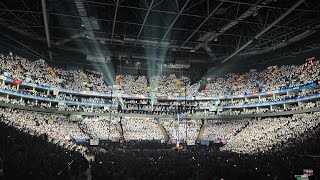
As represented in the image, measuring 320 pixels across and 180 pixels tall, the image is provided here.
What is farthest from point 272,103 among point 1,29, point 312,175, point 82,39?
point 1,29

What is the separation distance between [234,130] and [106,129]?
72.4 feet

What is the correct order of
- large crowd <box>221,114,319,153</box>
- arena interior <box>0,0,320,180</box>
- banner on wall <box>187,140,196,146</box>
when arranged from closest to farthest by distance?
arena interior <box>0,0,320,180</box>
large crowd <box>221,114,319,153</box>
banner on wall <box>187,140,196,146</box>

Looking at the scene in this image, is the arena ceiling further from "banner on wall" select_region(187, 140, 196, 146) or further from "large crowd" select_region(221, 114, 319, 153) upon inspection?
"banner on wall" select_region(187, 140, 196, 146)

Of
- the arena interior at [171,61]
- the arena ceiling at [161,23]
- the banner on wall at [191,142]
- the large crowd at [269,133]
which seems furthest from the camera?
→ the banner on wall at [191,142]

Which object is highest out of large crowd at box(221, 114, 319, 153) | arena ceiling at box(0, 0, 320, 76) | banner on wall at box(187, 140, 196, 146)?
arena ceiling at box(0, 0, 320, 76)

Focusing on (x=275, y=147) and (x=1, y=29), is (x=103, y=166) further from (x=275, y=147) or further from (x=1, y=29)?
(x=1, y=29)

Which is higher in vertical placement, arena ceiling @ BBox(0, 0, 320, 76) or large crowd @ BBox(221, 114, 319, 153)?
arena ceiling @ BBox(0, 0, 320, 76)

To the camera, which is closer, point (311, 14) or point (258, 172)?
point (258, 172)

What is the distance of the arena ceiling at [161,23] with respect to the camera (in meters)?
30.9

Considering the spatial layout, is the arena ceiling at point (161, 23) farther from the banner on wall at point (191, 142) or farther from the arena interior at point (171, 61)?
the banner on wall at point (191, 142)

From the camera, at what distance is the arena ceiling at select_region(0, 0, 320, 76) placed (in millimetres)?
30859

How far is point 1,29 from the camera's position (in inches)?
1689

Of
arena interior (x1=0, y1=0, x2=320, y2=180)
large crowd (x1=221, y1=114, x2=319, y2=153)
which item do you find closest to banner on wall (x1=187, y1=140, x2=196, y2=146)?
arena interior (x1=0, y1=0, x2=320, y2=180)

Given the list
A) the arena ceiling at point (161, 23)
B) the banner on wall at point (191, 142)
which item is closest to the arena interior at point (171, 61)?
the banner on wall at point (191, 142)
